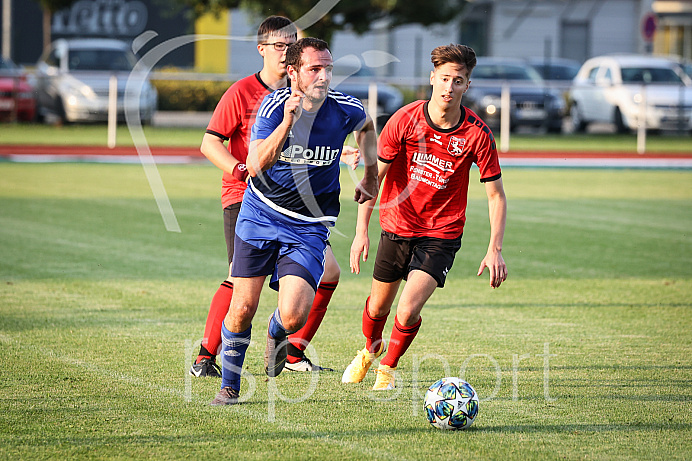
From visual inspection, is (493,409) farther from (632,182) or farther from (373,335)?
(632,182)

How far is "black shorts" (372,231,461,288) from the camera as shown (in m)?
5.76

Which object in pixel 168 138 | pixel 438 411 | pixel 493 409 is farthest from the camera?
pixel 168 138

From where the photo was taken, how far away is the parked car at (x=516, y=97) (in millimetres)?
27109

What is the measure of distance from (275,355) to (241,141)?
1457 millimetres

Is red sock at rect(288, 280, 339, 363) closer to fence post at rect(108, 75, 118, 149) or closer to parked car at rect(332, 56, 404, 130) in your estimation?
fence post at rect(108, 75, 118, 149)

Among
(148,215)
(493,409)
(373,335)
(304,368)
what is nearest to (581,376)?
(493,409)

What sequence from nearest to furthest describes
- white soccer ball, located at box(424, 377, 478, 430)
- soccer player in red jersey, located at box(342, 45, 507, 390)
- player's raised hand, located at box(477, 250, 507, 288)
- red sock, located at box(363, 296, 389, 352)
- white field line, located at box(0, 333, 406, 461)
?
white field line, located at box(0, 333, 406, 461)
white soccer ball, located at box(424, 377, 478, 430)
player's raised hand, located at box(477, 250, 507, 288)
soccer player in red jersey, located at box(342, 45, 507, 390)
red sock, located at box(363, 296, 389, 352)

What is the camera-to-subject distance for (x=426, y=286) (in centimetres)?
570

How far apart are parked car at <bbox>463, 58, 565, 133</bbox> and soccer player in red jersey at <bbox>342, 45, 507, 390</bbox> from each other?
69.0 ft

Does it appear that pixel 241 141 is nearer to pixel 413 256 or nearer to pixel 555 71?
pixel 413 256

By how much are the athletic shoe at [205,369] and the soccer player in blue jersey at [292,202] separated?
0.59 m

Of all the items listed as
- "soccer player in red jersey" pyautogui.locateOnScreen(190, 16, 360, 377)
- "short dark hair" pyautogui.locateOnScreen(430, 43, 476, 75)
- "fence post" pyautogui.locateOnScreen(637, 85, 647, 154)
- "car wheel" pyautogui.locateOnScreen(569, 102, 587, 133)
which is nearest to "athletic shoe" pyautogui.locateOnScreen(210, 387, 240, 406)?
"soccer player in red jersey" pyautogui.locateOnScreen(190, 16, 360, 377)

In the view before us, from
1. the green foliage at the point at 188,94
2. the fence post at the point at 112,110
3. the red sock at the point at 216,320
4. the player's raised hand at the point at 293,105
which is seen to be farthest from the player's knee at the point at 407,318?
the green foliage at the point at 188,94

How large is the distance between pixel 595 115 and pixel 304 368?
81.4 feet
